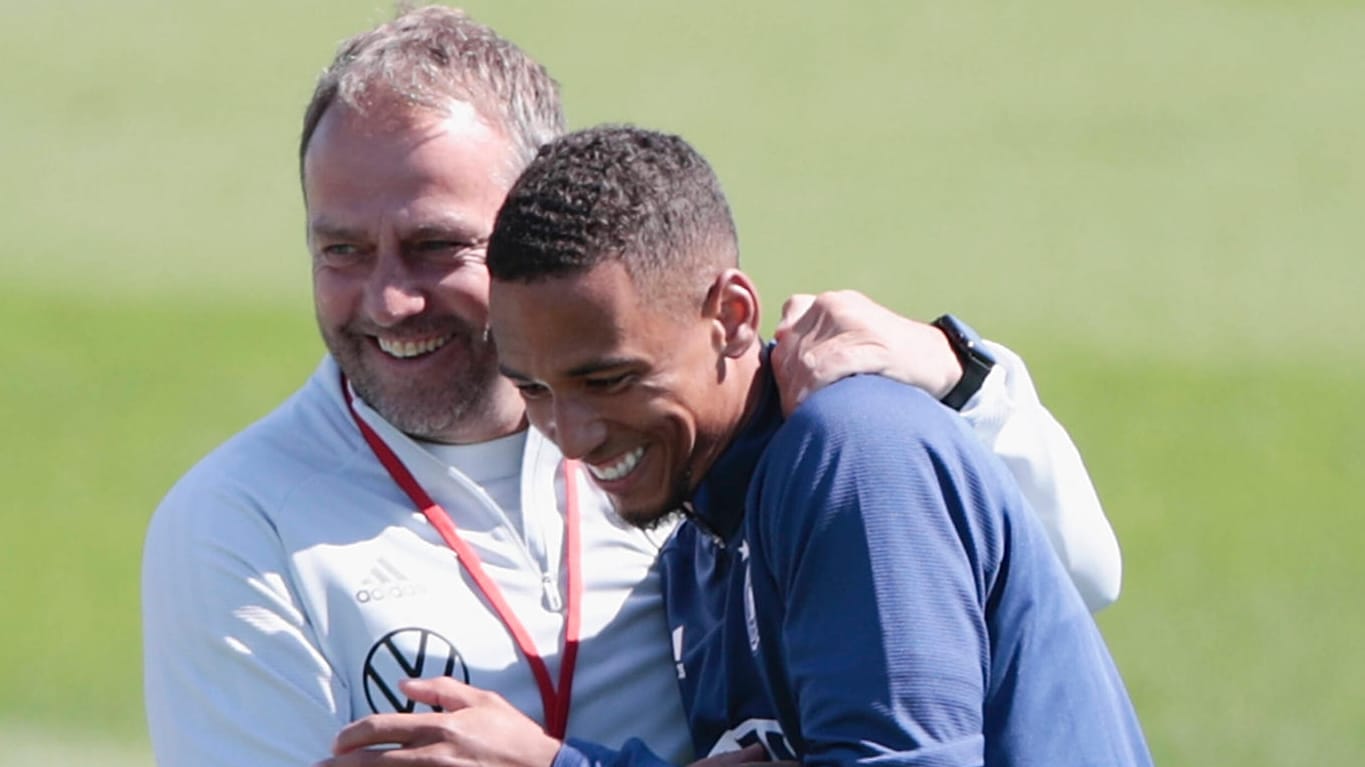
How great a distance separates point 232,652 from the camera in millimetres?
3367

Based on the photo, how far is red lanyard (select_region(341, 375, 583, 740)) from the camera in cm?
348

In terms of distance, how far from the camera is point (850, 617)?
9.24ft

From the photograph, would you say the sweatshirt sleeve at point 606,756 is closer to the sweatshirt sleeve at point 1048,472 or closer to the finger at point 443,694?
the finger at point 443,694

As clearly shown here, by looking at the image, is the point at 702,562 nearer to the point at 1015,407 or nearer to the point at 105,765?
the point at 1015,407

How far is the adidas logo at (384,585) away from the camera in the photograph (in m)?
3.45

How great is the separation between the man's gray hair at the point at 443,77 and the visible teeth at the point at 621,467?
2.41 ft

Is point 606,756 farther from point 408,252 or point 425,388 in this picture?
point 408,252

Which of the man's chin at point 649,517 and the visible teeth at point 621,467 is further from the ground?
the visible teeth at point 621,467

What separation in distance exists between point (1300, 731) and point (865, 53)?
7.81 m

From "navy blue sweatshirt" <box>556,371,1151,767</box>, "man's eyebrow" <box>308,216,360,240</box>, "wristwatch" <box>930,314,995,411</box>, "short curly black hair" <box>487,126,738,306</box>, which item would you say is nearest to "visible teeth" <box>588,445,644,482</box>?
"navy blue sweatshirt" <box>556,371,1151,767</box>

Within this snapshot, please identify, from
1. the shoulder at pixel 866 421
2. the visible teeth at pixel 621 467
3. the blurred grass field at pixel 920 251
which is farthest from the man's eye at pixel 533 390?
the blurred grass field at pixel 920 251

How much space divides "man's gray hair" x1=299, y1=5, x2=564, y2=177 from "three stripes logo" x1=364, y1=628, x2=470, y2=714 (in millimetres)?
867

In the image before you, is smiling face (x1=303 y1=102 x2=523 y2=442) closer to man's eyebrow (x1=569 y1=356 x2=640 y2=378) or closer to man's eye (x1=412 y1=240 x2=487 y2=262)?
man's eye (x1=412 y1=240 x2=487 y2=262)

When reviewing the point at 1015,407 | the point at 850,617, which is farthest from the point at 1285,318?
the point at 850,617
